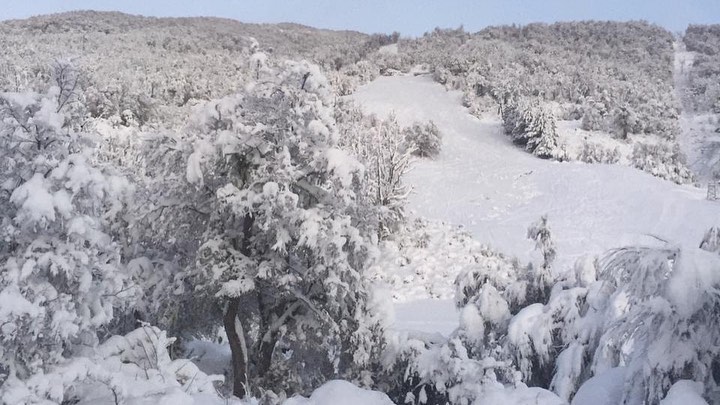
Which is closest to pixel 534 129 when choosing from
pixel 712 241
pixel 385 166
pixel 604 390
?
pixel 385 166

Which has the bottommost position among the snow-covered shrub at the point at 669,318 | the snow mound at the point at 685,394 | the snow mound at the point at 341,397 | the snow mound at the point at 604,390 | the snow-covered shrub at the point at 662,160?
the snow-covered shrub at the point at 662,160

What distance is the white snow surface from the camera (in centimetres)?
2011

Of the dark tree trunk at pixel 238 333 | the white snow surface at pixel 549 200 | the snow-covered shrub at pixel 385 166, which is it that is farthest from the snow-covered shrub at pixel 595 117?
the dark tree trunk at pixel 238 333

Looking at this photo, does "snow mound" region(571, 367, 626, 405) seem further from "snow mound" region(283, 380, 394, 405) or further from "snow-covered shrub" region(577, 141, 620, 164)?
"snow-covered shrub" region(577, 141, 620, 164)

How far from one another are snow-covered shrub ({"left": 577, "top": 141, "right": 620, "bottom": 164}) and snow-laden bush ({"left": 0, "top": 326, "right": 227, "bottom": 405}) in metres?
28.6

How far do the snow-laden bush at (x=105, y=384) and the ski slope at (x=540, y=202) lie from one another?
995 cm

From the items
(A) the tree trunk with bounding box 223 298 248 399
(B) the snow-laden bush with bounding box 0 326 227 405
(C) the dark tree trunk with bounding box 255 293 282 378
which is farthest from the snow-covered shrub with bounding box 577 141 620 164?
(B) the snow-laden bush with bounding box 0 326 227 405

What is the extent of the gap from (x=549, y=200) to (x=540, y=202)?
0.42 m

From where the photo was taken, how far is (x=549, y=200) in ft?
79.2

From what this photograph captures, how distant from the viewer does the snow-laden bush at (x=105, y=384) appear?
11.0ft

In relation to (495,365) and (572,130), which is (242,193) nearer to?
(495,365)

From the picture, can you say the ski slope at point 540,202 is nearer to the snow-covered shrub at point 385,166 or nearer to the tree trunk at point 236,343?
the snow-covered shrub at point 385,166

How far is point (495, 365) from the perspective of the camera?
577cm

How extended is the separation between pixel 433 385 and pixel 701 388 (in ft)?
14.7
